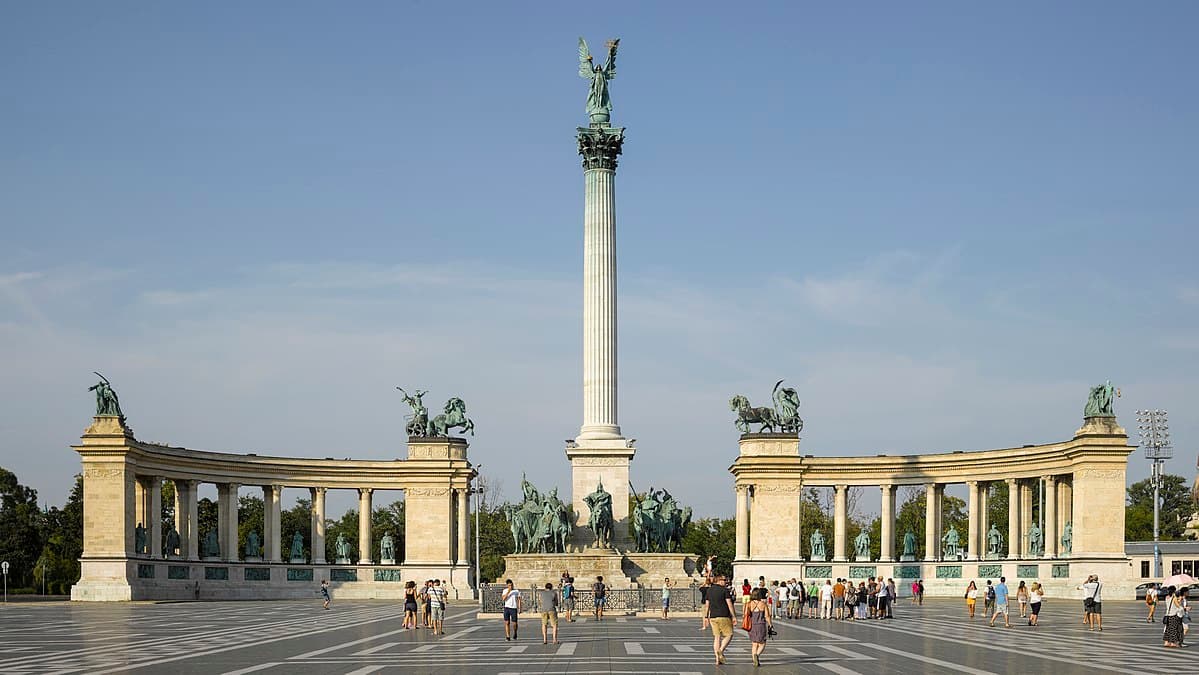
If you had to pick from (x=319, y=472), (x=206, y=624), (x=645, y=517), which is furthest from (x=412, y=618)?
(x=319, y=472)

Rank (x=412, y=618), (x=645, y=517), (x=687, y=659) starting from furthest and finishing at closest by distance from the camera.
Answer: (x=645, y=517)
(x=412, y=618)
(x=687, y=659)

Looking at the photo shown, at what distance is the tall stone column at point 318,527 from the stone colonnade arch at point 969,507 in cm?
3132

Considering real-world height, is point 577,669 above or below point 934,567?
above

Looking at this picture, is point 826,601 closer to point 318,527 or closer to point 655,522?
point 655,522

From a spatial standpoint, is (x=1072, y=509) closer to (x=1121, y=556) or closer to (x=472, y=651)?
(x=1121, y=556)

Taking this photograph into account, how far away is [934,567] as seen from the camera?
101 metres

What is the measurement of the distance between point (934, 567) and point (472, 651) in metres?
69.1

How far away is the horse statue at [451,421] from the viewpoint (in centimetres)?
10869

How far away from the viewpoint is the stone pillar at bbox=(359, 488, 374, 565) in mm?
104812

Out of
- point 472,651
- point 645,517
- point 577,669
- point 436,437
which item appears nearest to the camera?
point 577,669

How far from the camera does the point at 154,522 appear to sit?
96.8 meters

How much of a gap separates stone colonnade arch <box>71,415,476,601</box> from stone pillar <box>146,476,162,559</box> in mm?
71

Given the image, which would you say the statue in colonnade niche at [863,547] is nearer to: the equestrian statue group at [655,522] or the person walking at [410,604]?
the equestrian statue group at [655,522]

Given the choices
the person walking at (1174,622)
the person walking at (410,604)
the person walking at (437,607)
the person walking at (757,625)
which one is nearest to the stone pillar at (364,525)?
the person walking at (410,604)
